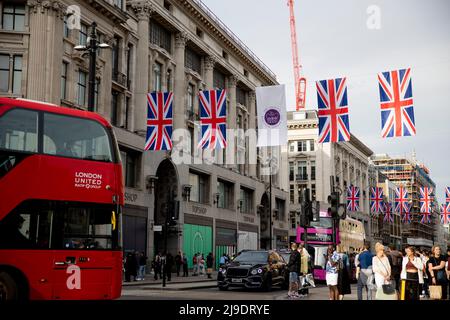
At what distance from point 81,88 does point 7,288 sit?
23.6 m

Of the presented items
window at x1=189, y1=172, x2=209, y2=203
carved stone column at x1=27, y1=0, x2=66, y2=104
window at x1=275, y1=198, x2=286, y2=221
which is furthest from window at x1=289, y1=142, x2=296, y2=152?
carved stone column at x1=27, y1=0, x2=66, y2=104

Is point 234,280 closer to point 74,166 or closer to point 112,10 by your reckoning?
point 74,166

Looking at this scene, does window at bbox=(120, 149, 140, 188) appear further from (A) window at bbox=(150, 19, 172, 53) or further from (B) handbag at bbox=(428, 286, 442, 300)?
(B) handbag at bbox=(428, 286, 442, 300)

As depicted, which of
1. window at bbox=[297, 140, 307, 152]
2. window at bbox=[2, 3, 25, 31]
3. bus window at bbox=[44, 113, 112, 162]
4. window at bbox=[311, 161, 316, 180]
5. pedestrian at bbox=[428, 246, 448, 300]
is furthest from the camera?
window at bbox=[297, 140, 307, 152]

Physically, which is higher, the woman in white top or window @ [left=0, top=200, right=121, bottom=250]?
window @ [left=0, top=200, right=121, bottom=250]

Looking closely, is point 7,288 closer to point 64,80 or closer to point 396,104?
point 396,104

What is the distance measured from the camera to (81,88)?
3475 centimetres

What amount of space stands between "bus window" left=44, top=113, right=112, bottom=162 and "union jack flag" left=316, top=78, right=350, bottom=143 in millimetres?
12169

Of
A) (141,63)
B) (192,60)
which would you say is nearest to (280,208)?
(192,60)

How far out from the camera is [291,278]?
68.0 feet

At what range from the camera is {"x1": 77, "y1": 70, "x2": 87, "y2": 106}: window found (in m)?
34.5

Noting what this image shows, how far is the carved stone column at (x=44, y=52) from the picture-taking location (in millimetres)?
30812
